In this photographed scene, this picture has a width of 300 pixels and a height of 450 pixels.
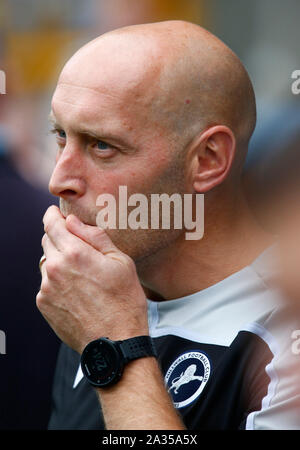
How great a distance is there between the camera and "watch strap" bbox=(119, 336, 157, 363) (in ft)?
5.54

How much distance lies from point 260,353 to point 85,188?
66 cm

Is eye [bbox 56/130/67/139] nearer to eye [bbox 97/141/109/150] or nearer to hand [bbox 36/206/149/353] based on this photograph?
eye [bbox 97/141/109/150]

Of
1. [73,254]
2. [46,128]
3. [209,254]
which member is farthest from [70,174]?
[46,128]

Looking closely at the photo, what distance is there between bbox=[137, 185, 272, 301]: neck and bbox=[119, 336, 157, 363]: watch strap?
1.26ft

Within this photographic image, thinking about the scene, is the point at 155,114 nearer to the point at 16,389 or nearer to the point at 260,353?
the point at 260,353

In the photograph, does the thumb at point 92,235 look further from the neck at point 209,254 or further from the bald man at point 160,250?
the neck at point 209,254

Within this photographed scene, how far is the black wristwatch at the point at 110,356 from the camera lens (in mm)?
1682

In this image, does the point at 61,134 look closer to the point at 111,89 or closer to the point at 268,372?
the point at 111,89

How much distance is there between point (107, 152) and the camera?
6.39ft

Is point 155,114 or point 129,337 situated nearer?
point 129,337

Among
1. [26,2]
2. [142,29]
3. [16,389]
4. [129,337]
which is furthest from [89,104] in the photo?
[26,2]

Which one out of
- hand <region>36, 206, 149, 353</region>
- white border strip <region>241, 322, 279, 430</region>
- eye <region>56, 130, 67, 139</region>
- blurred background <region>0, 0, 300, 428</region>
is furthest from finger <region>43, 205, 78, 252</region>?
white border strip <region>241, 322, 279, 430</region>

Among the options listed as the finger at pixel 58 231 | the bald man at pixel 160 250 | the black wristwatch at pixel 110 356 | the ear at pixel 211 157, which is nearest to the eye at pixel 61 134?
the bald man at pixel 160 250

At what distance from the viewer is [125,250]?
1.99 metres
